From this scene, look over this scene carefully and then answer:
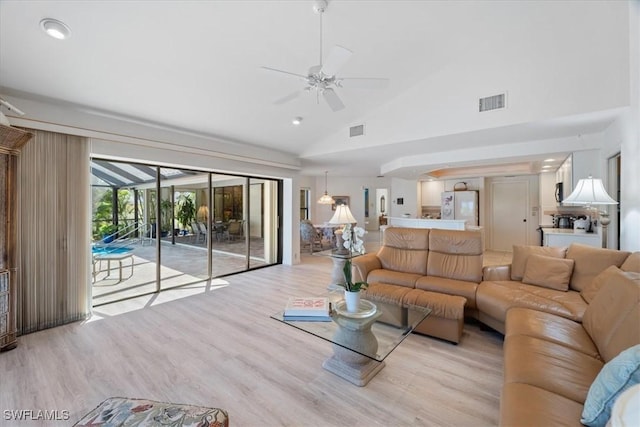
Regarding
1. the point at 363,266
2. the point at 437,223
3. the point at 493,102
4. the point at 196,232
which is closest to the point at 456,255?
the point at 363,266

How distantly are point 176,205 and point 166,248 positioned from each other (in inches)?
30.4

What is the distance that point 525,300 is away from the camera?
256cm

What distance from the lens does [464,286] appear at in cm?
304

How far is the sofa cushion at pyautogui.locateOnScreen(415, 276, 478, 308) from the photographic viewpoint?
2947 millimetres

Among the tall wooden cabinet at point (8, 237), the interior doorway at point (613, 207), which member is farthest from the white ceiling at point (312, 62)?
the tall wooden cabinet at point (8, 237)

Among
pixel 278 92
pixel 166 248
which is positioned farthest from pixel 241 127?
pixel 166 248

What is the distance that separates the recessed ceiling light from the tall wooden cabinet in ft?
3.10

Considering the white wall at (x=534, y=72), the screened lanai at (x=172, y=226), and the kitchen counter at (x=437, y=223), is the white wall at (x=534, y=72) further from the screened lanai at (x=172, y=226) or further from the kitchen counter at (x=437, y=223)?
the screened lanai at (x=172, y=226)

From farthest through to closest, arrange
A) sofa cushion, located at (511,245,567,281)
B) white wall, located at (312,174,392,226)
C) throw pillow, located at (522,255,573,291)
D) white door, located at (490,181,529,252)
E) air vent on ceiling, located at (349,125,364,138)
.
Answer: white wall, located at (312,174,392,226) < white door, located at (490,181,529,252) < air vent on ceiling, located at (349,125,364,138) < sofa cushion, located at (511,245,567,281) < throw pillow, located at (522,255,573,291)

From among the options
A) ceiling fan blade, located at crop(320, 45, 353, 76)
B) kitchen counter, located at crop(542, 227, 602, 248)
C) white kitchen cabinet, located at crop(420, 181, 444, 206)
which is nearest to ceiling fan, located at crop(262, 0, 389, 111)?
ceiling fan blade, located at crop(320, 45, 353, 76)

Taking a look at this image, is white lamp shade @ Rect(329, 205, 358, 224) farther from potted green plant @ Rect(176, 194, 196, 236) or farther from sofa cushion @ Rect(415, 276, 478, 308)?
potted green plant @ Rect(176, 194, 196, 236)

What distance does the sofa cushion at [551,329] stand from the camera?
183 centimetres

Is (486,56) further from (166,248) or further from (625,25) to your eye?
(166,248)

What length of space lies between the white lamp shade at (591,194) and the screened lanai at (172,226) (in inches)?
206
